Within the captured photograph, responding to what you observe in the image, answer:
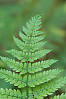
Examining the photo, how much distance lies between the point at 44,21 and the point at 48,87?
384 cm

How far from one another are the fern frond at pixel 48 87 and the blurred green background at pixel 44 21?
2.51m

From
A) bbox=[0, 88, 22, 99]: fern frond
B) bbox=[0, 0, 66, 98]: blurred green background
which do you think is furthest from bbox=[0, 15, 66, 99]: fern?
bbox=[0, 0, 66, 98]: blurred green background

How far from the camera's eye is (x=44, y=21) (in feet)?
17.2

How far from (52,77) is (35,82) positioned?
7.6 inches

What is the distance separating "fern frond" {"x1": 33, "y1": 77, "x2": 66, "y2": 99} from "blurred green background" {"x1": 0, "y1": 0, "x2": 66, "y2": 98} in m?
2.51

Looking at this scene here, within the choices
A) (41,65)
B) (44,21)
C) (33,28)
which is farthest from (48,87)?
(44,21)

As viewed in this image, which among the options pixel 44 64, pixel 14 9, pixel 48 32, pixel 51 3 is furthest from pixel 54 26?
pixel 44 64

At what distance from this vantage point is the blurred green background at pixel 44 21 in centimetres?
454

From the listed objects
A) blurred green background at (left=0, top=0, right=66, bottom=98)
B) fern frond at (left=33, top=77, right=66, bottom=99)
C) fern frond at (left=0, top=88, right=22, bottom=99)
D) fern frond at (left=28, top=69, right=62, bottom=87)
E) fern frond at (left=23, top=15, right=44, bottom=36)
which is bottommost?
fern frond at (left=0, top=88, right=22, bottom=99)

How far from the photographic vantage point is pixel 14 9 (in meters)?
6.45

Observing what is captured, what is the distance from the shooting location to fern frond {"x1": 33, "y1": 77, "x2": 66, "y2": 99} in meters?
1.63

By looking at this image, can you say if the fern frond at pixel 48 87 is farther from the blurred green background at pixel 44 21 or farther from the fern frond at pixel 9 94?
the blurred green background at pixel 44 21

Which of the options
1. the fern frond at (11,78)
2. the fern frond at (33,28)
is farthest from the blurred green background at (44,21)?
the fern frond at (11,78)

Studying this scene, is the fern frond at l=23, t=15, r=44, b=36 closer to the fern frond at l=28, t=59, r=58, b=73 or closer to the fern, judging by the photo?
the fern
